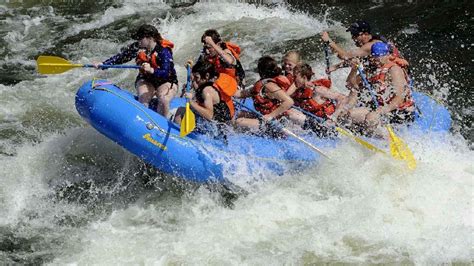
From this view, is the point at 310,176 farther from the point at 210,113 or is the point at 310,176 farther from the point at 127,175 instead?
the point at 127,175

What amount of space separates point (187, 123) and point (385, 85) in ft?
6.75

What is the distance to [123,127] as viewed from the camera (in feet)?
19.5

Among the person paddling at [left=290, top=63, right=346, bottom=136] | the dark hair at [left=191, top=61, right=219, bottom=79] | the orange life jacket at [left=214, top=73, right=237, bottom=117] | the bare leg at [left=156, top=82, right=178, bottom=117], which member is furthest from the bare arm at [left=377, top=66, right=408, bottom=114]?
the bare leg at [left=156, top=82, right=178, bottom=117]

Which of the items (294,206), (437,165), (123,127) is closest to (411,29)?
(437,165)

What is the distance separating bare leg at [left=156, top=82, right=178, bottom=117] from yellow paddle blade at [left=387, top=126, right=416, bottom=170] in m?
2.18

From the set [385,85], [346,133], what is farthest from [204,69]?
[385,85]

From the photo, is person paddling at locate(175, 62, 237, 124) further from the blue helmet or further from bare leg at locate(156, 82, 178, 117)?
the blue helmet

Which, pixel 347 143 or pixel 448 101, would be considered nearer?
pixel 347 143

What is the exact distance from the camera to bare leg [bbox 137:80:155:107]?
258 inches

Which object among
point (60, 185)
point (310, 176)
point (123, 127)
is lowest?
point (60, 185)

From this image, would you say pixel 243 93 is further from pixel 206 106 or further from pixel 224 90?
pixel 206 106

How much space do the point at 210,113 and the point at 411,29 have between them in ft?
17.5

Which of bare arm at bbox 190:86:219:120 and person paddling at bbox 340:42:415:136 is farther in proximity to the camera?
person paddling at bbox 340:42:415:136

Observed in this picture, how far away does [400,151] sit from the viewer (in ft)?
20.0
